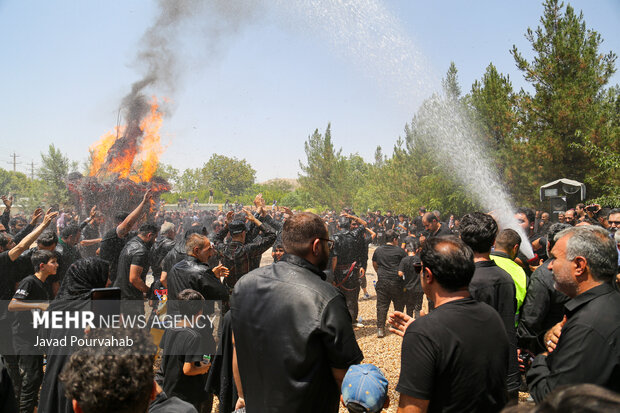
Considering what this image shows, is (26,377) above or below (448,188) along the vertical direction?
below

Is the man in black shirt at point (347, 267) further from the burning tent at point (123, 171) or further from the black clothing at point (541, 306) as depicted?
the burning tent at point (123, 171)

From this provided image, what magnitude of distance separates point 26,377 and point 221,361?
2502mm

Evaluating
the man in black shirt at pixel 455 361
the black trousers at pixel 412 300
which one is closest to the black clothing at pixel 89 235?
the black trousers at pixel 412 300

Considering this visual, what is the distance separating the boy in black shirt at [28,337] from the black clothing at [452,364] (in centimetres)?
411

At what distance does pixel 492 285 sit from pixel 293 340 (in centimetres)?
176

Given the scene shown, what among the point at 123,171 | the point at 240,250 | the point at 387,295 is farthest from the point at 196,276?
the point at 123,171

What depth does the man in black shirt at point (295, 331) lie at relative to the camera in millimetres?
2297

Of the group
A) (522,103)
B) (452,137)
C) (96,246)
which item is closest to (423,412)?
(96,246)

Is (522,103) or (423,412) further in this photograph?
(522,103)

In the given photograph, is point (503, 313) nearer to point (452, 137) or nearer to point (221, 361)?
point (221, 361)

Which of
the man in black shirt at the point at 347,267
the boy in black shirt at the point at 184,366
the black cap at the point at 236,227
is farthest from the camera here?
the man in black shirt at the point at 347,267

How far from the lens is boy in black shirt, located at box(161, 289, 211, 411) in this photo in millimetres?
3615

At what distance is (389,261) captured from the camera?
315 inches

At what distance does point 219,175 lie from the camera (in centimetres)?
5862
